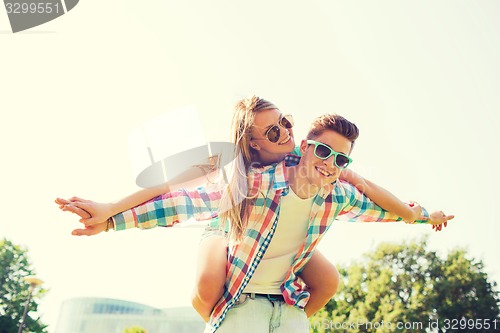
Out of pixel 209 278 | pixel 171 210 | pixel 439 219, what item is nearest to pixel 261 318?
pixel 209 278

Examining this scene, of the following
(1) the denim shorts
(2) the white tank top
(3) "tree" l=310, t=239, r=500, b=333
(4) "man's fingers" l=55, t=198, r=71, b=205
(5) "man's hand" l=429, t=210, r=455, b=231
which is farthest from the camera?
(3) "tree" l=310, t=239, r=500, b=333

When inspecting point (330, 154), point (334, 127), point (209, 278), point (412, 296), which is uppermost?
point (334, 127)

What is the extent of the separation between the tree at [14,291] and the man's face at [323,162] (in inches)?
896

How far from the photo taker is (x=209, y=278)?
2566 mm

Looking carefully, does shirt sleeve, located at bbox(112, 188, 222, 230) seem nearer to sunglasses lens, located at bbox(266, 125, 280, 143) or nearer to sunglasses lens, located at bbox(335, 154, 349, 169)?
sunglasses lens, located at bbox(266, 125, 280, 143)

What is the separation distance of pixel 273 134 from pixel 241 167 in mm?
320

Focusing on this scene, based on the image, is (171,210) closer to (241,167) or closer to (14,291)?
(241,167)

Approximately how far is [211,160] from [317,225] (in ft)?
2.53

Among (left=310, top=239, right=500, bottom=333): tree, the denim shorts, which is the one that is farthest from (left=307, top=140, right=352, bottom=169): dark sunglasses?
(left=310, top=239, right=500, bottom=333): tree

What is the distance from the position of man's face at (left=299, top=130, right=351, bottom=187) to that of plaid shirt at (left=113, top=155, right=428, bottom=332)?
0.10 m

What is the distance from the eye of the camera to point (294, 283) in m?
2.78

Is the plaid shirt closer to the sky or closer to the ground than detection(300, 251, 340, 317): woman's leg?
closer to the sky

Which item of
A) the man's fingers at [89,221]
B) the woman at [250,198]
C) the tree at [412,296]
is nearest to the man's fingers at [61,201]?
the man's fingers at [89,221]

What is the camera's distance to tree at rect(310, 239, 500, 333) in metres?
21.4
